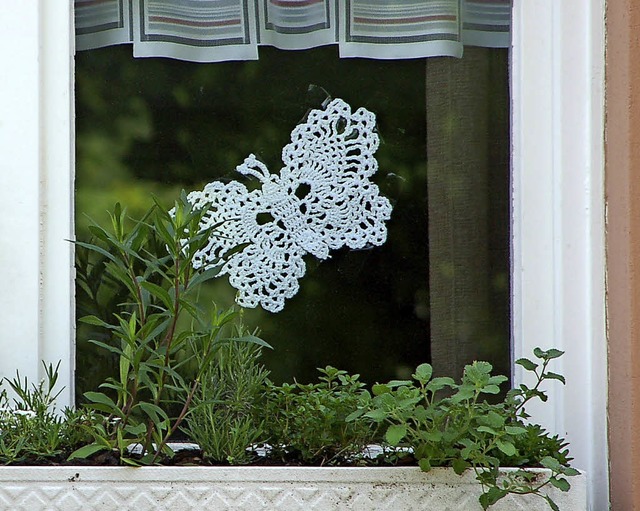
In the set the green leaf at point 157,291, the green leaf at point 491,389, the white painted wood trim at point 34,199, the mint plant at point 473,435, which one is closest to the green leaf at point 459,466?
the mint plant at point 473,435

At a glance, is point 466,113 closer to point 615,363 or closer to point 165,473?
point 615,363

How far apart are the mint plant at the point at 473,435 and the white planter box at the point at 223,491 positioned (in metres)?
0.05

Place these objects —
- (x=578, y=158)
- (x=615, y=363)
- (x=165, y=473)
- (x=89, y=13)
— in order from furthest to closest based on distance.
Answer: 1. (x=89, y=13)
2. (x=578, y=158)
3. (x=615, y=363)
4. (x=165, y=473)

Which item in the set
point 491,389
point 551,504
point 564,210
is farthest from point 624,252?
point 551,504

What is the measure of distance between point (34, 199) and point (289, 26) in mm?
626

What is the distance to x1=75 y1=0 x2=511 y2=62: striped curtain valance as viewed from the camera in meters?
1.81

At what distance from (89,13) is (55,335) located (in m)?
0.66

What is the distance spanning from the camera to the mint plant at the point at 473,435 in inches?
54.9

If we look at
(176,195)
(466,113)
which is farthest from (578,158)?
(176,195)

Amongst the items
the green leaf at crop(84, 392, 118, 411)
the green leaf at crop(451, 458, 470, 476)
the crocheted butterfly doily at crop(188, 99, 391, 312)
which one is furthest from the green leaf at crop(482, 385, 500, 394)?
the green leaf at crop(84, 392, 118, 411)

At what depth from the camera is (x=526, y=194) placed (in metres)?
1.73

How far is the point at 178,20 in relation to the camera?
181 cm

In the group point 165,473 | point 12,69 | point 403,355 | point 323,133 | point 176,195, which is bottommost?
point 165,473

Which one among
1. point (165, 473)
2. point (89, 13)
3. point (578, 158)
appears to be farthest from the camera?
point (89, 13)
